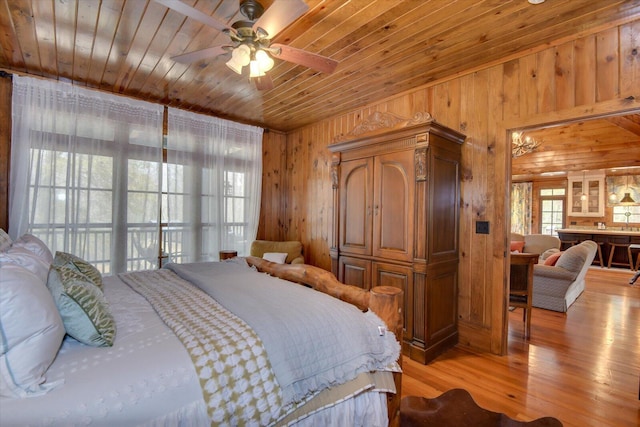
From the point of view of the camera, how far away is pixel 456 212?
2967 millimetres

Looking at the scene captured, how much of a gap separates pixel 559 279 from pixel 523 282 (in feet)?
3.75

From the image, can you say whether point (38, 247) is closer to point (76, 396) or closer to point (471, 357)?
point (76, 396)

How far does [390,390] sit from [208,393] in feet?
3.09

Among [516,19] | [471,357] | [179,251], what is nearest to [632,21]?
[516,19]

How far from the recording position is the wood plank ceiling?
1995 mm

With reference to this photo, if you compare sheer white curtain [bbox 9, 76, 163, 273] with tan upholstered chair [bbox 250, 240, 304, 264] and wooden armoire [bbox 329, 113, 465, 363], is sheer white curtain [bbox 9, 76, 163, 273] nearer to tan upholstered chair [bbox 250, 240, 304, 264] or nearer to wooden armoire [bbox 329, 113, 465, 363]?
tan upholstered chair [bbox 250, 240, 304, 264]

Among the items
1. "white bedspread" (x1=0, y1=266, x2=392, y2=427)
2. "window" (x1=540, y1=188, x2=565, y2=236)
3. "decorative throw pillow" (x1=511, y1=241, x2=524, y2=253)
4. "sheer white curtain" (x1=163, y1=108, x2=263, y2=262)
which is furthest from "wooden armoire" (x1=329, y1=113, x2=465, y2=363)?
"window" (x1=540, y1=188, x2=565, y2=236)

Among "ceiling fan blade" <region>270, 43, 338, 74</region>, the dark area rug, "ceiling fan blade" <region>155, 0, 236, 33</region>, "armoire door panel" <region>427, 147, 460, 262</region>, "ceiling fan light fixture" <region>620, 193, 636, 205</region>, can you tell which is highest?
"ceiling fan blade" <region>270, 43, 338, 74</region>

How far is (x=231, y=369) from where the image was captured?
1.16 m

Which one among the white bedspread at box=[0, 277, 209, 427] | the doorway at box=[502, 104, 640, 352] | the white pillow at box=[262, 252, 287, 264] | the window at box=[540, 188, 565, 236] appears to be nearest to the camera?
the white bedspread at box=[0, 277, 209, 427]

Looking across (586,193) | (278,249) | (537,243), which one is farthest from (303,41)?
(586,193)

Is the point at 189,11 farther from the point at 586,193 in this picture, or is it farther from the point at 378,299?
the point at 586,193

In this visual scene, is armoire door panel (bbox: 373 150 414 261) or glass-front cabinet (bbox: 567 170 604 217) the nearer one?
armoire door panel (bbox: 373 150 414 261)

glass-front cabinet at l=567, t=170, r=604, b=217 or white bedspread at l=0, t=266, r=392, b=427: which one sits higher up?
glass-front cabinet at l=567, t=170, r=604, b=217
